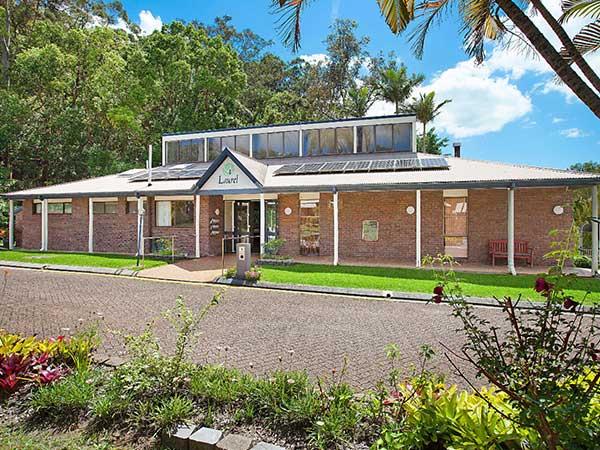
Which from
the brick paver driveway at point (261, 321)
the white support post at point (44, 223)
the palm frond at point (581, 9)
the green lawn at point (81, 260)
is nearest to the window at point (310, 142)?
the green lawn at point (81, 260)

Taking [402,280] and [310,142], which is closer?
[402,280]

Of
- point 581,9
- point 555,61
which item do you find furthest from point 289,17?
point 581,9

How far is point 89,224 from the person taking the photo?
19109mm

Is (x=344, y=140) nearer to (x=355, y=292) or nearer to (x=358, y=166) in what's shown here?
(x=358, y=166)

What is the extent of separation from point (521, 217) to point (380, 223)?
5497 millimetres

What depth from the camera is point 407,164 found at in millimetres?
17078

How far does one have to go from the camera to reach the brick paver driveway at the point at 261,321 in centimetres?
566

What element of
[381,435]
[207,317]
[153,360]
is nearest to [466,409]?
[381,435]

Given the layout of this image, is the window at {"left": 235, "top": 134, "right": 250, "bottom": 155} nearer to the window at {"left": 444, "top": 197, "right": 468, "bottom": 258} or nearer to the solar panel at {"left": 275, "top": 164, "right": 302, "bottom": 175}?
the solar panel at {"left": 275, "top": 164, "right": 302, "bottom": 175}

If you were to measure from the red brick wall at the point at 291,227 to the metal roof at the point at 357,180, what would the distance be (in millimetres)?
977

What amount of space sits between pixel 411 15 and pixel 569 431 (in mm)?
3720

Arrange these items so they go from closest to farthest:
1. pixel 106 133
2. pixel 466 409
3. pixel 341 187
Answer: pixel 466 409
pixel 341 187
pixel 106 133

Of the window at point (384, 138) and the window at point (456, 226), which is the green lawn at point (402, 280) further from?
the window at point (384, 138)

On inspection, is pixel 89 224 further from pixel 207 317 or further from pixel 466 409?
pixel 466 409
